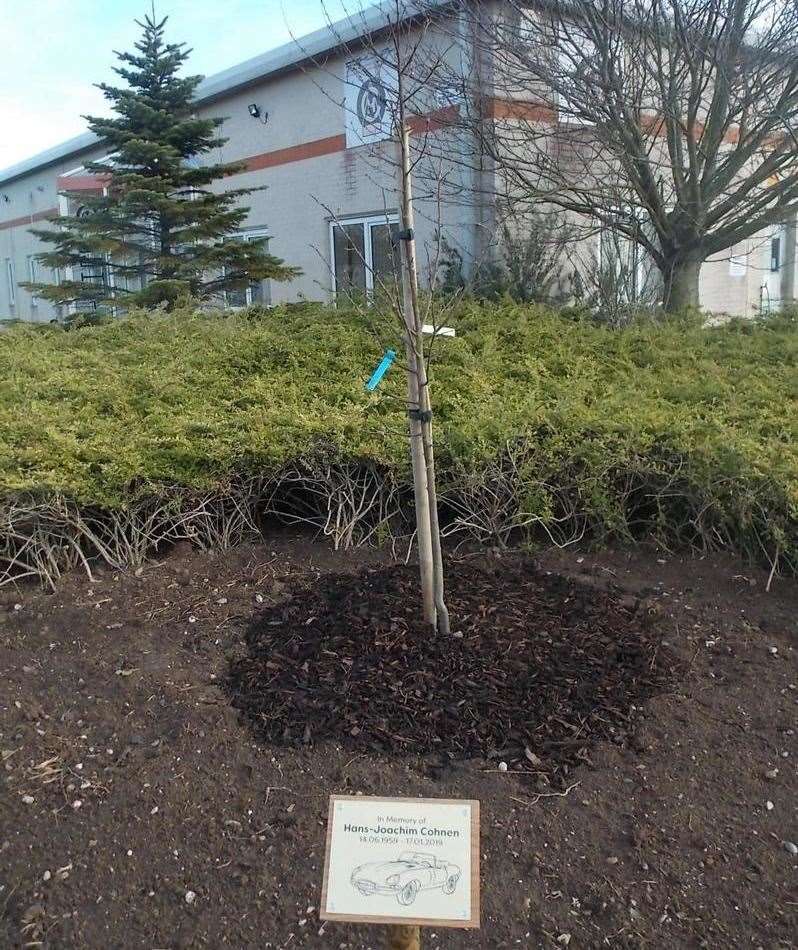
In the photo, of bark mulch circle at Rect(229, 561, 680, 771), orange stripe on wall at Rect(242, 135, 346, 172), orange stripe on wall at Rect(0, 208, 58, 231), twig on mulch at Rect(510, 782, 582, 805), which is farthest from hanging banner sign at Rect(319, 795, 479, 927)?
orange stripe on wall at Rect(0, 208, 58, 231)

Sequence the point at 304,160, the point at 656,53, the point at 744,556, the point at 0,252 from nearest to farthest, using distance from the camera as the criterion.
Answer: the point at 744,556 < the point at 656,53 < the point at 304,160 < the point at 0,252

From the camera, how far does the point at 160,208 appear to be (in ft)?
36.3

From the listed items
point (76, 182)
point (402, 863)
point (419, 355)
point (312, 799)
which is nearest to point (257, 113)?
point (76, 182)

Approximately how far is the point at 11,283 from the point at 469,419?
2377cm

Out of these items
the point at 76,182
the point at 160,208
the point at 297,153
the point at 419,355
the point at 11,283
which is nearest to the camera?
the point at 419,355

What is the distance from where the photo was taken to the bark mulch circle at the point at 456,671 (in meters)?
2.88

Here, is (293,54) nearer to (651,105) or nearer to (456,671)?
(651,105)

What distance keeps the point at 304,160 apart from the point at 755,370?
8.83m

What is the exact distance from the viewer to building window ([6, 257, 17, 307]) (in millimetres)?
24766

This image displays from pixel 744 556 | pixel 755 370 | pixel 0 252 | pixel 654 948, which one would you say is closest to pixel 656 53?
pixel 755 370

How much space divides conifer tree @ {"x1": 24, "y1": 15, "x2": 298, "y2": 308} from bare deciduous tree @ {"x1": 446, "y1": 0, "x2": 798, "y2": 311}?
12.8 ft

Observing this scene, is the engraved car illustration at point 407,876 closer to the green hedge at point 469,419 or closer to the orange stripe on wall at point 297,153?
the green hedge at point 469,419

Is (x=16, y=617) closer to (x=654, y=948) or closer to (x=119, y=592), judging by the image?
(x=119, y=592)

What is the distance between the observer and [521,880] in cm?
236
